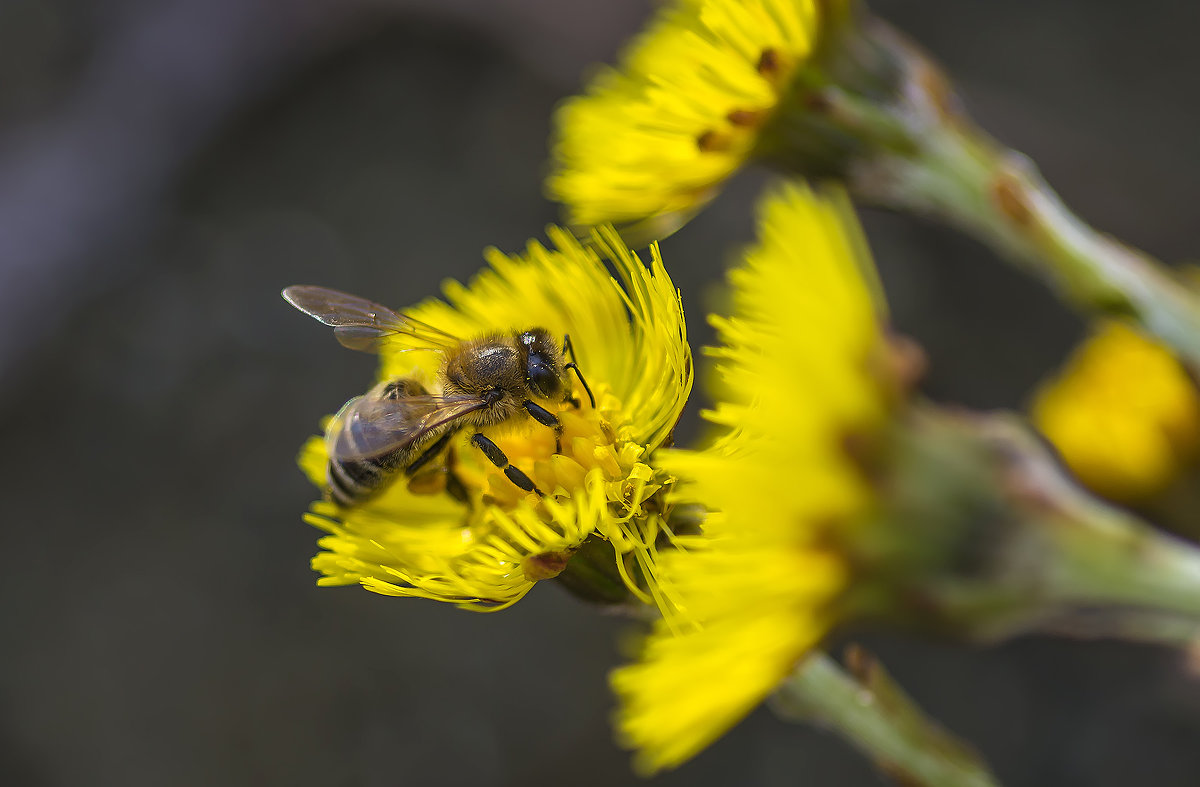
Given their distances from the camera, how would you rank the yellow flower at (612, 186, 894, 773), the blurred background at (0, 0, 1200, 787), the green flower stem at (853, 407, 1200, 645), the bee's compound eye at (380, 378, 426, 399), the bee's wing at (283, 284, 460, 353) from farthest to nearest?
the blurred background at (0, 0, 1200, 787)
the bee's wing at (283, 284, 460, 353)
the bee's compound eye at (380, 378, 426, 399)
the green flower stem at (853, 407, 1200, 645)
the yellow flower at (612, 186, 894, 773)

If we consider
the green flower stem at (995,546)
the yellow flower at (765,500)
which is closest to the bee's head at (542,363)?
the yellow flower at (765,500)

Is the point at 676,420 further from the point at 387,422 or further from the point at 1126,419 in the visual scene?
the point at 1126,419

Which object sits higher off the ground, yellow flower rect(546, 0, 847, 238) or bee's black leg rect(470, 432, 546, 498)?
yellow flower rect(546, 0, 847, 238)

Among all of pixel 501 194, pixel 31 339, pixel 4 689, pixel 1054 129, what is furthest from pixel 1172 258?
pixel 4 689

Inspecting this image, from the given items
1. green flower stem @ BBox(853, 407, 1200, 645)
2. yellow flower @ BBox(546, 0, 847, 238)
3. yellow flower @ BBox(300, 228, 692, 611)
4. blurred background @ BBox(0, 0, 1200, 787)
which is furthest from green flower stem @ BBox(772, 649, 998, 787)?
blurred background @ BBox(0, 0, 1200, 787)

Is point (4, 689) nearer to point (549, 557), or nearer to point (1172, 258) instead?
point (549, 557)

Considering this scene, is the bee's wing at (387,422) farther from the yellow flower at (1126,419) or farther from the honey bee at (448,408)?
the yellow flower at (1126,419)

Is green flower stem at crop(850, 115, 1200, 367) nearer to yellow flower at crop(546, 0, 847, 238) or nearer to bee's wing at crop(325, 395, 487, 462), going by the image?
yellow flower at crop(546, 0, 847, 238)
